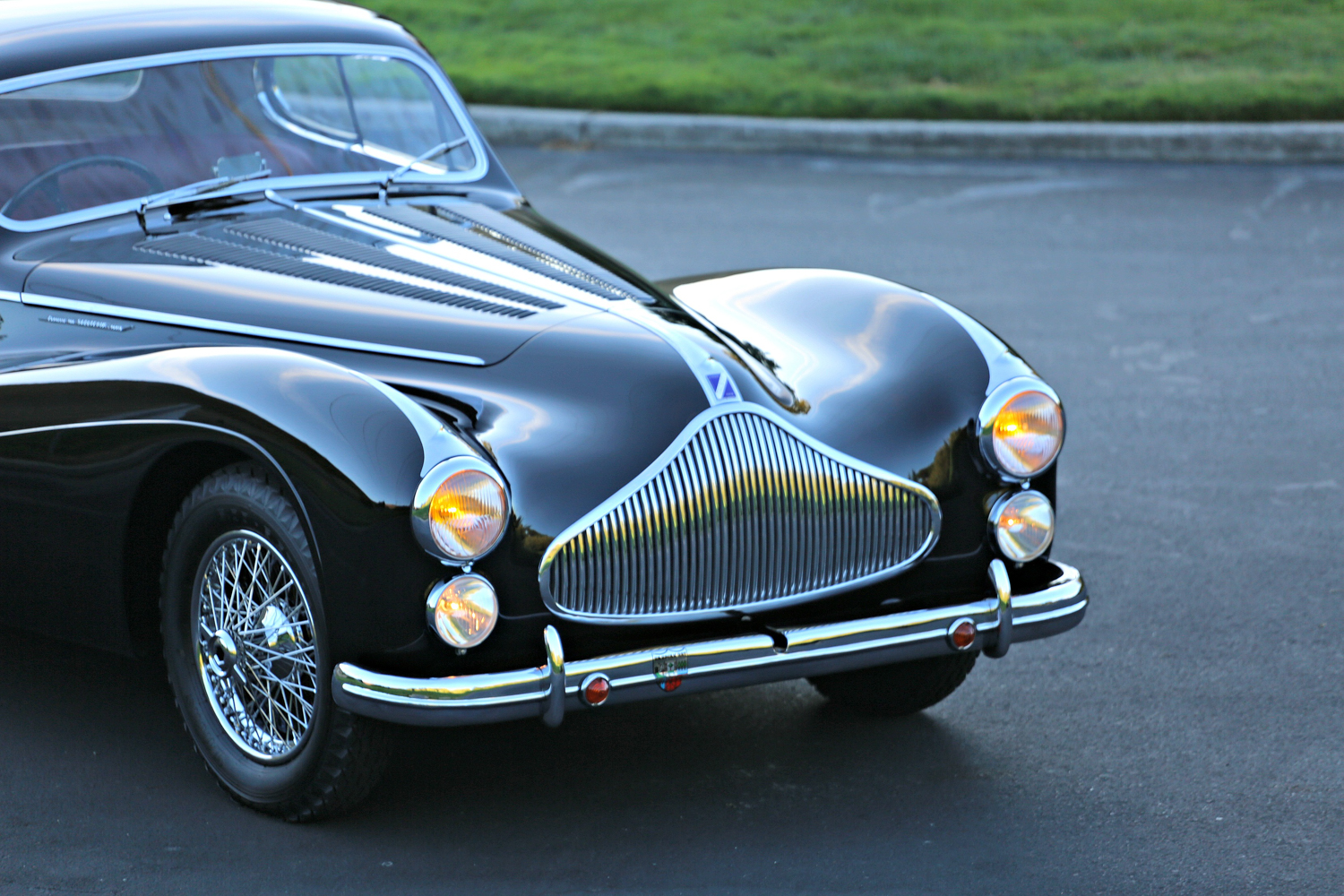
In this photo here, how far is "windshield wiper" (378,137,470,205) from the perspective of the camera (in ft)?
16.2

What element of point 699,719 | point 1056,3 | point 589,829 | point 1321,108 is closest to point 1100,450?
point 699,719

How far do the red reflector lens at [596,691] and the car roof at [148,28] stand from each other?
2386mm

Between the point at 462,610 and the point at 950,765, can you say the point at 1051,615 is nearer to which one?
the point at 950,765

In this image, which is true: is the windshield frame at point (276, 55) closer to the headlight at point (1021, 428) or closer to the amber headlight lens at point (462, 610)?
the amber headlight lens at point (462, 610)

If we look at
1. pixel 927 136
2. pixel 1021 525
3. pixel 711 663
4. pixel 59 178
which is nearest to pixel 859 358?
pixel 1021 525

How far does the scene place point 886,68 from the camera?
44.2ft

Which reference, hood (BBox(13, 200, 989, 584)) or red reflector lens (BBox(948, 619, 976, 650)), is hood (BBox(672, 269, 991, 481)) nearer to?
hood (BBox(13, 200, 989, 584))

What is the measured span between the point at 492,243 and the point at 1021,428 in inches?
58.2

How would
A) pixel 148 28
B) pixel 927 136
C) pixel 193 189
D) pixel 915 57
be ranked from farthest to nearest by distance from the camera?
pixel 915 57 < pixel 927 136 < pixel 148 28 < pixel 193 189

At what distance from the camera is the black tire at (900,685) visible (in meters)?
4.26

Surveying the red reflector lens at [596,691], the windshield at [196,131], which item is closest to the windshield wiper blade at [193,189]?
the windshield at [196,131]

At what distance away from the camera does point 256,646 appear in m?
3.75

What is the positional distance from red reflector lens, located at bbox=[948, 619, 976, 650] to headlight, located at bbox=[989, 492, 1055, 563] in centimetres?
23

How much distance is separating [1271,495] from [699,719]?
2.51 m
